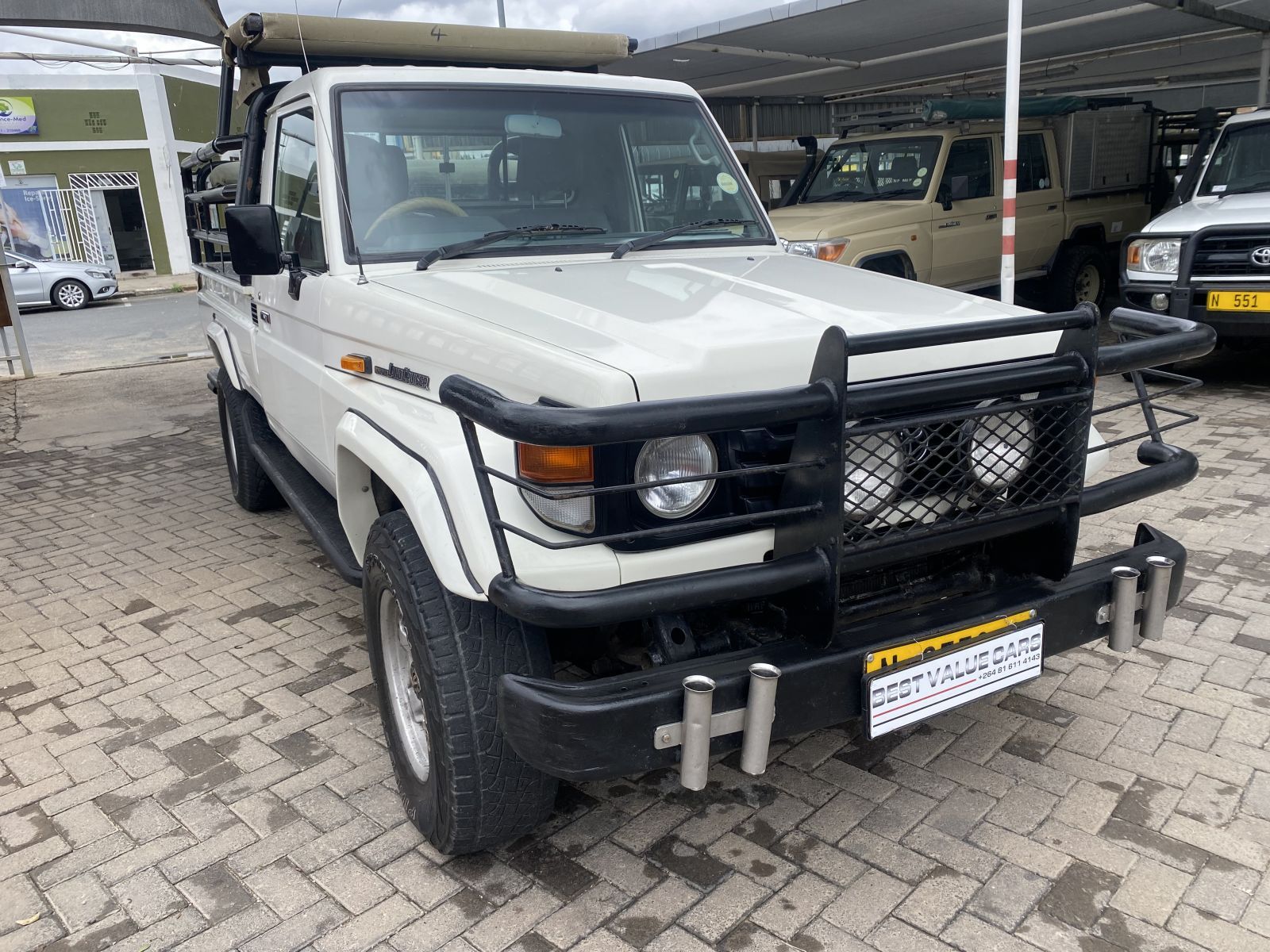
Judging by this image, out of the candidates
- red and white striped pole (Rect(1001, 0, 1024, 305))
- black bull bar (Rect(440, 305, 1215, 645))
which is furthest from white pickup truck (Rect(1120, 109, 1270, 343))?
black bull bar (Rect(440, 305, 1215, 645))

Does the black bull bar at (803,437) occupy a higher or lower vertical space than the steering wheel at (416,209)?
lower

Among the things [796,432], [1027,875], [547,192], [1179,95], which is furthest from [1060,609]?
[1179,95]

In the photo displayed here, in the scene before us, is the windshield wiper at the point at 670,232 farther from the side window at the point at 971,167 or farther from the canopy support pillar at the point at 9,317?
the canopy support pillar at the point at 9,317

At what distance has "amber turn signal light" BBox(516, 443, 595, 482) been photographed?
2.15m

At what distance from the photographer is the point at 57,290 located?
18.4 metres

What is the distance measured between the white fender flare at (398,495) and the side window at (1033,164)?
27.2ft

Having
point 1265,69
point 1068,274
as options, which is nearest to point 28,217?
point 1068,274

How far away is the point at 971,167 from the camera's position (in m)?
9.27

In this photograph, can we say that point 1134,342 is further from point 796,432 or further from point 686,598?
point 686,598

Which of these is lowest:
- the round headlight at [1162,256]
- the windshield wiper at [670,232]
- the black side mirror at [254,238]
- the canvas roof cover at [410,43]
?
the round headlight at [1162,256]

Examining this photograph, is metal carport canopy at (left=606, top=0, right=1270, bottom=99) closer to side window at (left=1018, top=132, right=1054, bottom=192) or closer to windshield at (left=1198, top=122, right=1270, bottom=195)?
side window at (left=1018, top=132, right=1054, bottom=192)

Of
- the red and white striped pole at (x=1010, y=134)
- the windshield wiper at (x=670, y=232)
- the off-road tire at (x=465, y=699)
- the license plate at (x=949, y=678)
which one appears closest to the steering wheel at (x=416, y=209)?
the windshield wiper at (x=670, y=232)

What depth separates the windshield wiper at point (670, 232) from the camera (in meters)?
3.39

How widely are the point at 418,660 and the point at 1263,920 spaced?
2.09 m
